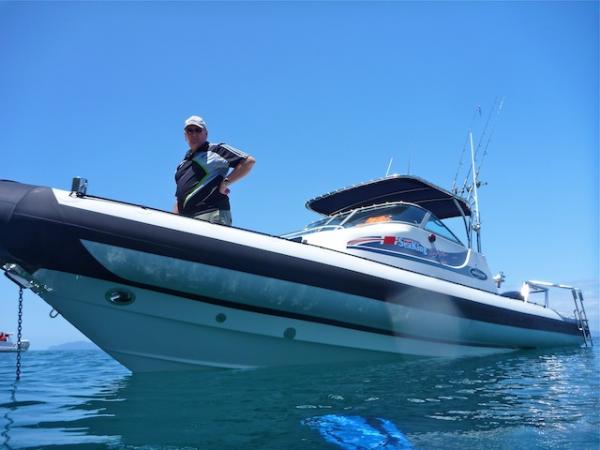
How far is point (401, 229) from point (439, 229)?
4.22ft

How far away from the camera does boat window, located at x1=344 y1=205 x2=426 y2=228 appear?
20.6ft

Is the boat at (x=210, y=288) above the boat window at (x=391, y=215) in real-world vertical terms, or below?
below

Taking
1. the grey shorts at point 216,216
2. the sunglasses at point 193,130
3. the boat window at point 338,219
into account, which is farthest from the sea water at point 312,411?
the boat window at point 338,219

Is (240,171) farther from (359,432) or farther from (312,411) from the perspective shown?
(359,432)

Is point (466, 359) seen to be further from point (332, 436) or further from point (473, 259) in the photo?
point (332, 436)

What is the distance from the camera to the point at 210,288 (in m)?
4.05

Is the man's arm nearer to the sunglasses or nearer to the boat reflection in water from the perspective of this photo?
the sunglasses

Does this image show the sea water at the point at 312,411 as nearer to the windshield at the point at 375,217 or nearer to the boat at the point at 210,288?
the boat at the point at 210,288

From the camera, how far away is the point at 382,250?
575 cm

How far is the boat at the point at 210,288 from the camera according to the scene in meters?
3.72

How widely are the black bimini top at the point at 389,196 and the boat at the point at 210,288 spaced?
1464mm

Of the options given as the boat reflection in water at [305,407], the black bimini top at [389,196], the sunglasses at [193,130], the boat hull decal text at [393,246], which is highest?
the black bimini top at [389,196]

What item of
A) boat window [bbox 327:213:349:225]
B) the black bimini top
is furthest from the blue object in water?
the black bimini top

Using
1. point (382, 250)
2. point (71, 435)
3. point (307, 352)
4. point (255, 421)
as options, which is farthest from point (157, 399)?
point (382, 250)
